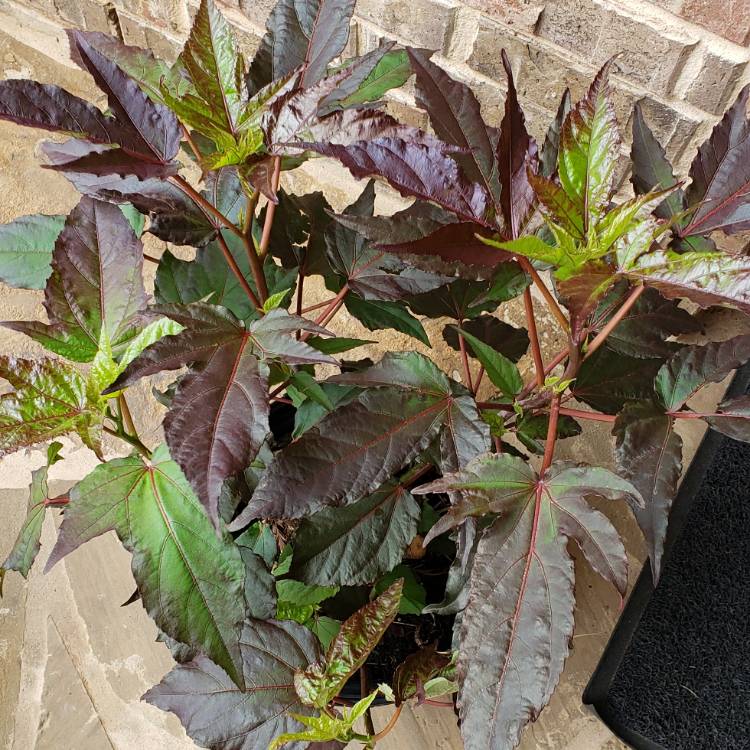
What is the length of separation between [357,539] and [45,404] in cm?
29

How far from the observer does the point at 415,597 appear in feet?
2.56

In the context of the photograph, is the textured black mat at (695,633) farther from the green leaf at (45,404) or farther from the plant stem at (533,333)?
the green leaf at (45,404)

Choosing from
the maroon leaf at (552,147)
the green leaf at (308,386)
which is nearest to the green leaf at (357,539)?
the green leaf at (308,386)

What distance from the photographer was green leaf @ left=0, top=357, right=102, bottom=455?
0.52 metres

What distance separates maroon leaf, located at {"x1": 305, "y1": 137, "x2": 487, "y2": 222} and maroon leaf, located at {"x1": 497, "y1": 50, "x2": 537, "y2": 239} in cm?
4

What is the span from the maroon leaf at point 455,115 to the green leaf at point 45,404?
338mm

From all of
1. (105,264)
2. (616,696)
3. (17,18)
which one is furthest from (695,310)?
(17,18)

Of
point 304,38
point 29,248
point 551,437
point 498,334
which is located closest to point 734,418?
point 551,437

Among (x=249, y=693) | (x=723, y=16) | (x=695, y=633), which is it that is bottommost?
(x=695, y=633)

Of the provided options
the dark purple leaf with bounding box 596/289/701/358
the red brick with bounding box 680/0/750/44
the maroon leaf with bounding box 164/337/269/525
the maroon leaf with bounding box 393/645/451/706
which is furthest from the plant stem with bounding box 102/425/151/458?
the red brick with bounding box 680/0/750/44

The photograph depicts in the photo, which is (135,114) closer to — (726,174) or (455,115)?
(455,115)

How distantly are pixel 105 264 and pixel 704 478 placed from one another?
0.99 meters

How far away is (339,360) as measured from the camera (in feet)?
1.83

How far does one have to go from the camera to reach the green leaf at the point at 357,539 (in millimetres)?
638
